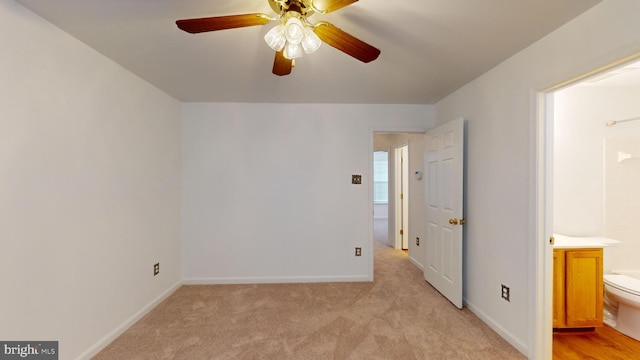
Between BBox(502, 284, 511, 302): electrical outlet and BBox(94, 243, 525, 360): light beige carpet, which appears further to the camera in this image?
BBox(502, 284, 511, 302): electrical outlet

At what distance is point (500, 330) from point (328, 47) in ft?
A: 8.67

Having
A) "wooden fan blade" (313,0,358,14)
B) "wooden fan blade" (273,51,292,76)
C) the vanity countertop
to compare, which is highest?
"wooden fan blade" (313,0,358,14)

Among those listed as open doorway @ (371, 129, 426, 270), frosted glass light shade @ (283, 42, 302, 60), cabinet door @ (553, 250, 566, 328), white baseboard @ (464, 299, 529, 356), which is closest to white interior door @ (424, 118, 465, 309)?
white baseboard @ (464, 299, 529, 356)

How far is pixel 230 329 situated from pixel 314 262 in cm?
134

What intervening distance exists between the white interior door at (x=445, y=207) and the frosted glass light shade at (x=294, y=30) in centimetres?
205

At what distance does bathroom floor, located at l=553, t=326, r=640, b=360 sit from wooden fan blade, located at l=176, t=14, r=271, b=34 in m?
2.99

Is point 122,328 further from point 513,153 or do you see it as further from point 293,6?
point 513,153

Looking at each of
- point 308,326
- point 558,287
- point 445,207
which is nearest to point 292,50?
point 308,326

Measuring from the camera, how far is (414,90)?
2932 millimetres

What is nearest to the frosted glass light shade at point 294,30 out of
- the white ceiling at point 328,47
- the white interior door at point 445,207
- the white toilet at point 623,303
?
the white ceiling at point 328,47

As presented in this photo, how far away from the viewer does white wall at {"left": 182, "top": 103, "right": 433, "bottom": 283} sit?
3373mm

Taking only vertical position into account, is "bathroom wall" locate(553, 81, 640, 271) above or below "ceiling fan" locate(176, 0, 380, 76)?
below

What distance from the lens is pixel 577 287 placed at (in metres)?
2.22

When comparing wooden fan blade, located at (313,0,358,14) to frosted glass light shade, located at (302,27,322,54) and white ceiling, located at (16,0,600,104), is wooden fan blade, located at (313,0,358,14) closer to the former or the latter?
frosted glass light shade, located at (302,27,322,54)
